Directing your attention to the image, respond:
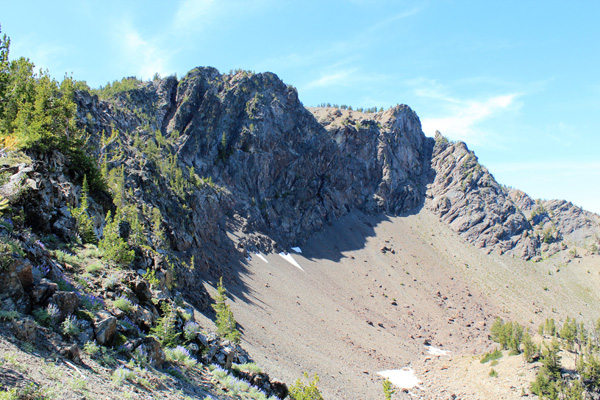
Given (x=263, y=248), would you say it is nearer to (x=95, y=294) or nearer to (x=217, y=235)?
(x=217, y=235)

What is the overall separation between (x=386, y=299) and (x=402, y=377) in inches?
1098

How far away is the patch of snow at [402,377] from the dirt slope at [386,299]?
1.41 meters

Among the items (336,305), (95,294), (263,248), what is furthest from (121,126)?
(95,294)

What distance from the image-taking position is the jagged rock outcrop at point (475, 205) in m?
98.4

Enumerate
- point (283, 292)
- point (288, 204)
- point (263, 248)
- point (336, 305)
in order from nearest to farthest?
point (283, 292)
point (336, 305)
point (263, 248)
point (288, 204)

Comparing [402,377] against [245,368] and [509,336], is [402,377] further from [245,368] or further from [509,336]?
[245,368]

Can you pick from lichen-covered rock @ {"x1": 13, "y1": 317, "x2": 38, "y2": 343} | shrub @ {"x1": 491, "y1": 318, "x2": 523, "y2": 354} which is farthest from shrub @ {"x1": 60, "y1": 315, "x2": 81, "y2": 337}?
shrub @ {"x1": 491, "y1": 318, "x2": 523, "y2": 354}

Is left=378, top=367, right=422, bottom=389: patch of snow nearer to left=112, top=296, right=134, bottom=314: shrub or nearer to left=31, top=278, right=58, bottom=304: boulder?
left=112, top=296, right=134, bottom=314: shrub

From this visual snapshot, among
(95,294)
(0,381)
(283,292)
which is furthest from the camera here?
(283,292)

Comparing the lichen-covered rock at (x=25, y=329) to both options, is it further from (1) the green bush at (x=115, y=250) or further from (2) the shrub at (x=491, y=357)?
(2) the shrub at (x=491, y=357)

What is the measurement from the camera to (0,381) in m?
5.91

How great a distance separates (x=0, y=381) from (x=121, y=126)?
65.3 metres

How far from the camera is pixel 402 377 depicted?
4369 cm

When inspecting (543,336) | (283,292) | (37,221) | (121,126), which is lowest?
(283,292)
